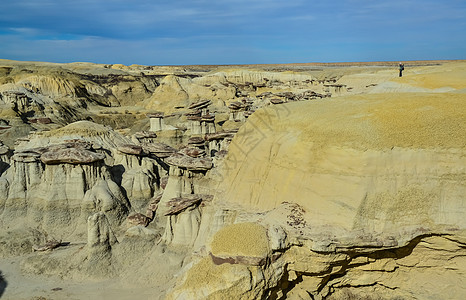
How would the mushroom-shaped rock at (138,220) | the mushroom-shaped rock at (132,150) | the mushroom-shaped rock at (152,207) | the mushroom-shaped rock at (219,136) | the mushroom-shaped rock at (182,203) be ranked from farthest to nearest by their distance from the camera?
the mushroom-shaped rock at (219,136), the mushroom-shaped rock at (132,150), the mushroom-shaped rock at (152,207), the mushroom-shaped rock at (138,220), the mushroom-shaped rock at (182,203)

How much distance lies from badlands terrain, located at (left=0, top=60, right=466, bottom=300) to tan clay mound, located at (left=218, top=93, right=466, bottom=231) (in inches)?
1.2

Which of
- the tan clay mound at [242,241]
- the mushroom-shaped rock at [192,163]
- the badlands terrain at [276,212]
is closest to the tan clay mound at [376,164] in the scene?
the badlands terrain at [276,212]

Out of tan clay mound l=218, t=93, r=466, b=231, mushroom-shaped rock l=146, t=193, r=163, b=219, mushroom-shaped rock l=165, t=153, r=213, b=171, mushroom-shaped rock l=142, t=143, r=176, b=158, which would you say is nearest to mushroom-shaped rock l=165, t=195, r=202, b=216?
mushroom-shaped rock l=165, t=153, r=213, b=171

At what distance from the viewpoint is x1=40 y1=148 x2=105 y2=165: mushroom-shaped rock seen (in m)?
15.9

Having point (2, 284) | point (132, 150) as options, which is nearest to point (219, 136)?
point (132, 150)

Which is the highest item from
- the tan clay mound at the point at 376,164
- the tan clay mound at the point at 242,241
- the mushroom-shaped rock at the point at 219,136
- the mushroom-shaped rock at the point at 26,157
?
the tan clay mound at the point at 376,164

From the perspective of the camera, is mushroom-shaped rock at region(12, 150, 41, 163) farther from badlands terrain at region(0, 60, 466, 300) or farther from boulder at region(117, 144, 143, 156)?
boulder at region(117, 144, 143, 156)

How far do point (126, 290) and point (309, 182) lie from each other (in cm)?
714

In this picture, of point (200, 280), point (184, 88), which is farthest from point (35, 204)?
point (184, 88)

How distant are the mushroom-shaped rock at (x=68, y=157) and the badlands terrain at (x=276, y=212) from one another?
68 millimetres

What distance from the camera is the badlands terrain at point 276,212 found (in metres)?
7.71

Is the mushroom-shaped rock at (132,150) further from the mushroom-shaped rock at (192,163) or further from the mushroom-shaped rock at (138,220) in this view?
the mushroom-shaped rock at (192,163)

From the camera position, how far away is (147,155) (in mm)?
19250

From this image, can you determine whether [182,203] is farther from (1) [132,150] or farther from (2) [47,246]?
(1) [132,150]
